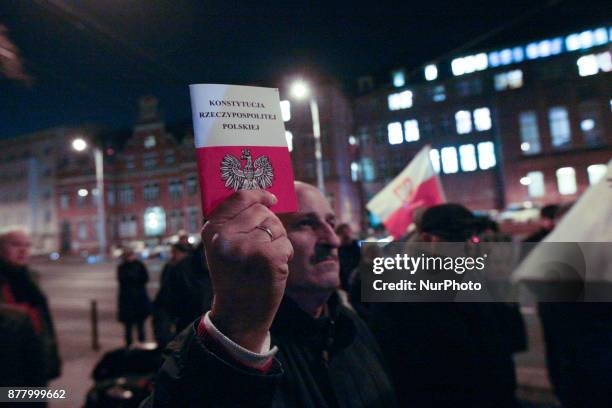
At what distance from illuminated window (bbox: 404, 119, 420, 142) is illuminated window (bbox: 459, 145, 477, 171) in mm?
181

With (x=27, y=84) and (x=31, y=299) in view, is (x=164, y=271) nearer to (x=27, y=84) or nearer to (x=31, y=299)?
(x=31, y=299)

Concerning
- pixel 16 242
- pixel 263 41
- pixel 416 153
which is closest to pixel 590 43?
pixel 416 153

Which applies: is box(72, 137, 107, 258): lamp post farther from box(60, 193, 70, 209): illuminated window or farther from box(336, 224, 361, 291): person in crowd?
box(336, 224, 361, 291): person in crowd

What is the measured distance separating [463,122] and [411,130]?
20cm

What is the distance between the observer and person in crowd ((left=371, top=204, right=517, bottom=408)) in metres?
1.67

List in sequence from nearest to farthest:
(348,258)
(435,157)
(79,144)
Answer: (79,144) < (435,157) < (348,258)

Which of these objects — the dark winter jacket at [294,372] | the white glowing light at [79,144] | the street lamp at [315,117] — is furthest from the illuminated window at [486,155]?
the white glowing light at [79,144]

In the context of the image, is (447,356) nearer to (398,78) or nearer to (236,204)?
(398,78)

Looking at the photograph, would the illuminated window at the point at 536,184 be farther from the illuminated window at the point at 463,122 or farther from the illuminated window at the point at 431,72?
the illuminated window at the point at 431,72

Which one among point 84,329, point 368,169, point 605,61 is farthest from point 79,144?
point 84,329

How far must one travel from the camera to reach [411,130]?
5.23 ft

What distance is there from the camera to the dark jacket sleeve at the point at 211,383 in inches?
31.9

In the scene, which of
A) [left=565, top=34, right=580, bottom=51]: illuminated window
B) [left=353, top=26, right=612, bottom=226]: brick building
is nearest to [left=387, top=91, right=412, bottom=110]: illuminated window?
[left=353, top=26, right=612, bottom=226]: brick building

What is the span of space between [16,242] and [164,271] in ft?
10.6
